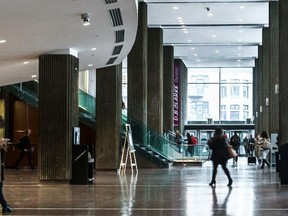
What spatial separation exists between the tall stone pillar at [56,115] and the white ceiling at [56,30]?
47 cm

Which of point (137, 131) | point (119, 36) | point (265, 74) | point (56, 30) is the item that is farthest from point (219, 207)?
point (265, 74)

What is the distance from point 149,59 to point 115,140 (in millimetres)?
10354

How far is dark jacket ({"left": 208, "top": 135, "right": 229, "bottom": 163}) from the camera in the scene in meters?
16.5

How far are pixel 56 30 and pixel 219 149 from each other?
→ 502cm

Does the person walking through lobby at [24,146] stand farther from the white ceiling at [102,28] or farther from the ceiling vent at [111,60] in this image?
the ceiling vent at [111,60]

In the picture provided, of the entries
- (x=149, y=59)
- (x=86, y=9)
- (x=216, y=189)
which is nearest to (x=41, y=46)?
(x=86, y=9)

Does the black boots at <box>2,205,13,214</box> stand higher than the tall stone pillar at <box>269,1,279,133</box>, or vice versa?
the tall stone pillar at <box>269,1,279,133</box>

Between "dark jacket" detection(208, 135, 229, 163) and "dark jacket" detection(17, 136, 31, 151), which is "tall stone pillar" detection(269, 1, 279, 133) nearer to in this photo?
"dark jacket" detection(17, 136, 31, 151)

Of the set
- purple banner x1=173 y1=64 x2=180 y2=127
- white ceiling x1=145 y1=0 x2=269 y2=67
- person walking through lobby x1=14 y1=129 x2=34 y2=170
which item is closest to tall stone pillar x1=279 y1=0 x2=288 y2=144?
white ceiling x1=145 y1=0 x2=269 y2=67

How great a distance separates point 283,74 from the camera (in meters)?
19.0

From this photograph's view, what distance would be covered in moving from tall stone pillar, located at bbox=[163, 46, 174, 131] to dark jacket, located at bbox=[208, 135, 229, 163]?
81.8ft

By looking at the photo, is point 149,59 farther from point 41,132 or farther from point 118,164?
point 41,132

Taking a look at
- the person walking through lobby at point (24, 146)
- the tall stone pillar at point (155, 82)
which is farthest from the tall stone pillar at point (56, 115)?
the tall stone pillar at point (155, 82)

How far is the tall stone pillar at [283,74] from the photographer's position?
18.6 meters
